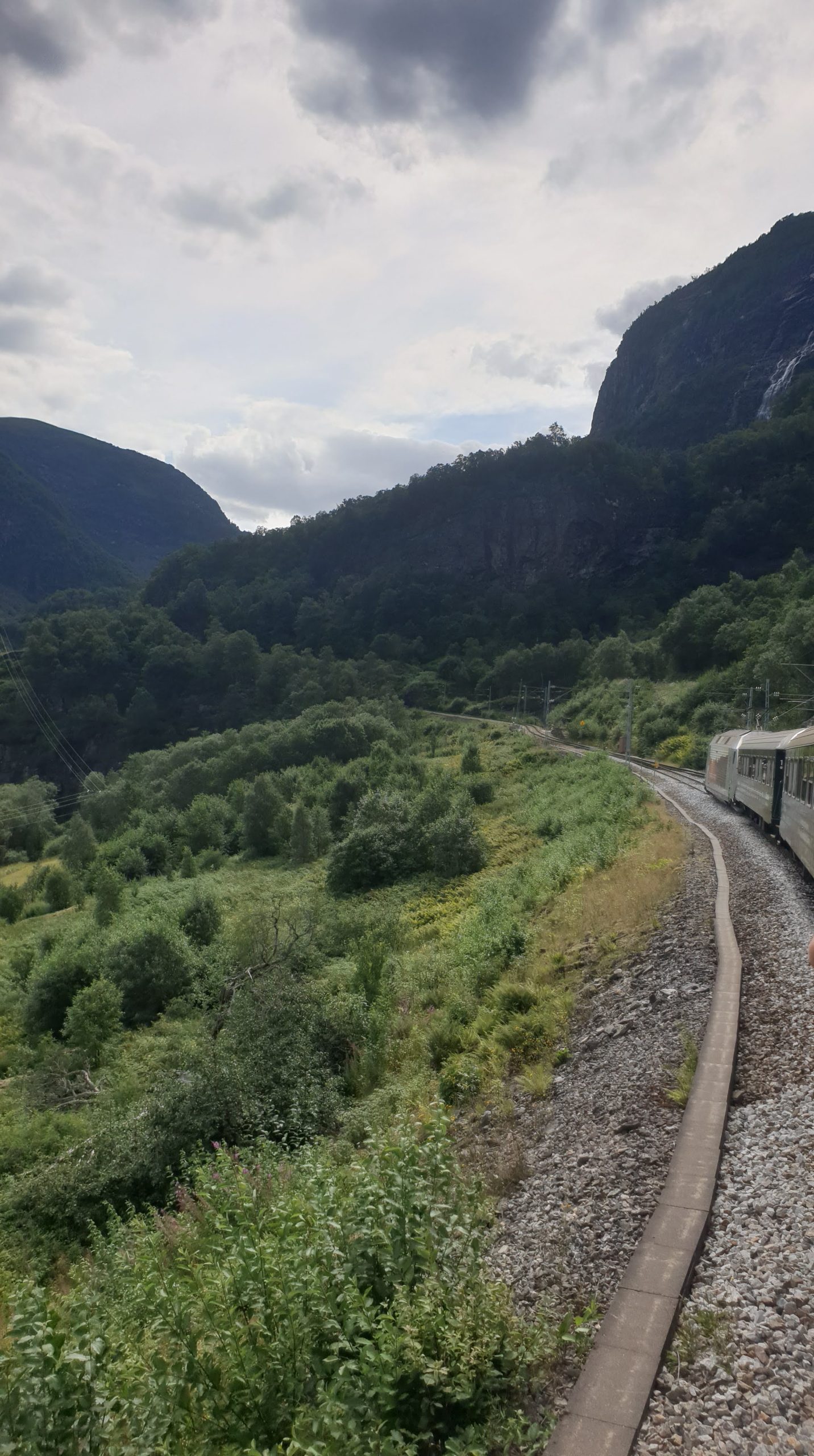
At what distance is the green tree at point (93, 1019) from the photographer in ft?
67.2

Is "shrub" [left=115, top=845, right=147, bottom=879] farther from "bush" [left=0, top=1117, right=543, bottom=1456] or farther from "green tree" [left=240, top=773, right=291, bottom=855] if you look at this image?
"bush" [left=0, top=1117, right=543, bottom=1456]

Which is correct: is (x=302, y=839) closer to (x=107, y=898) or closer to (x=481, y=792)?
(x=107, y=898)

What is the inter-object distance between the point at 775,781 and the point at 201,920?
21.0 meters

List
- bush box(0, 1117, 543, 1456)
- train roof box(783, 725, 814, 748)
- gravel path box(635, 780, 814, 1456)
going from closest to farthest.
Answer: gravel path box(635, 780, 814, 1456)
bush box(0, 1117, 543, 1456)
train roof box(783, 725, 814, 748)

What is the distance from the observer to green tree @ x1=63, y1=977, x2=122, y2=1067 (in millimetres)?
20469

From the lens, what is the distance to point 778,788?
65.5 feet

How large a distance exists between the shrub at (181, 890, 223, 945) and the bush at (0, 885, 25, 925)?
1746cm

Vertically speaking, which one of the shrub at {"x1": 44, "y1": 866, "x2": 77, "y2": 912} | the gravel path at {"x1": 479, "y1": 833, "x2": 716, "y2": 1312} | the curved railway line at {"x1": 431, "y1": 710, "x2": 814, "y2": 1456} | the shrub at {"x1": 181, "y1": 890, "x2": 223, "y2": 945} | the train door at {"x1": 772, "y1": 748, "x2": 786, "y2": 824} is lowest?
the shrub at {"x1": 44, "y1": 866, "x2": 77, "y2": 912}

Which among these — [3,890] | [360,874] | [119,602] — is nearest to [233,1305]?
[360,874]

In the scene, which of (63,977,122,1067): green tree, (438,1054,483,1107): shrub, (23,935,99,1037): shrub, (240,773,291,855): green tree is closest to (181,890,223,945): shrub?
(23,935,99,1037): shrub

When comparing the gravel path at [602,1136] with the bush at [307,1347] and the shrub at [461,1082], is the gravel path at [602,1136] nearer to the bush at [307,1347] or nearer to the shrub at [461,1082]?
the bush at [307,1347]

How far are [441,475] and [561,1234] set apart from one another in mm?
172304

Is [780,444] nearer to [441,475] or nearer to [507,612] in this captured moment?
[507,612]

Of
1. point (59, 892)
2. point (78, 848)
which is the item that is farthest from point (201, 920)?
point (78, 848)
